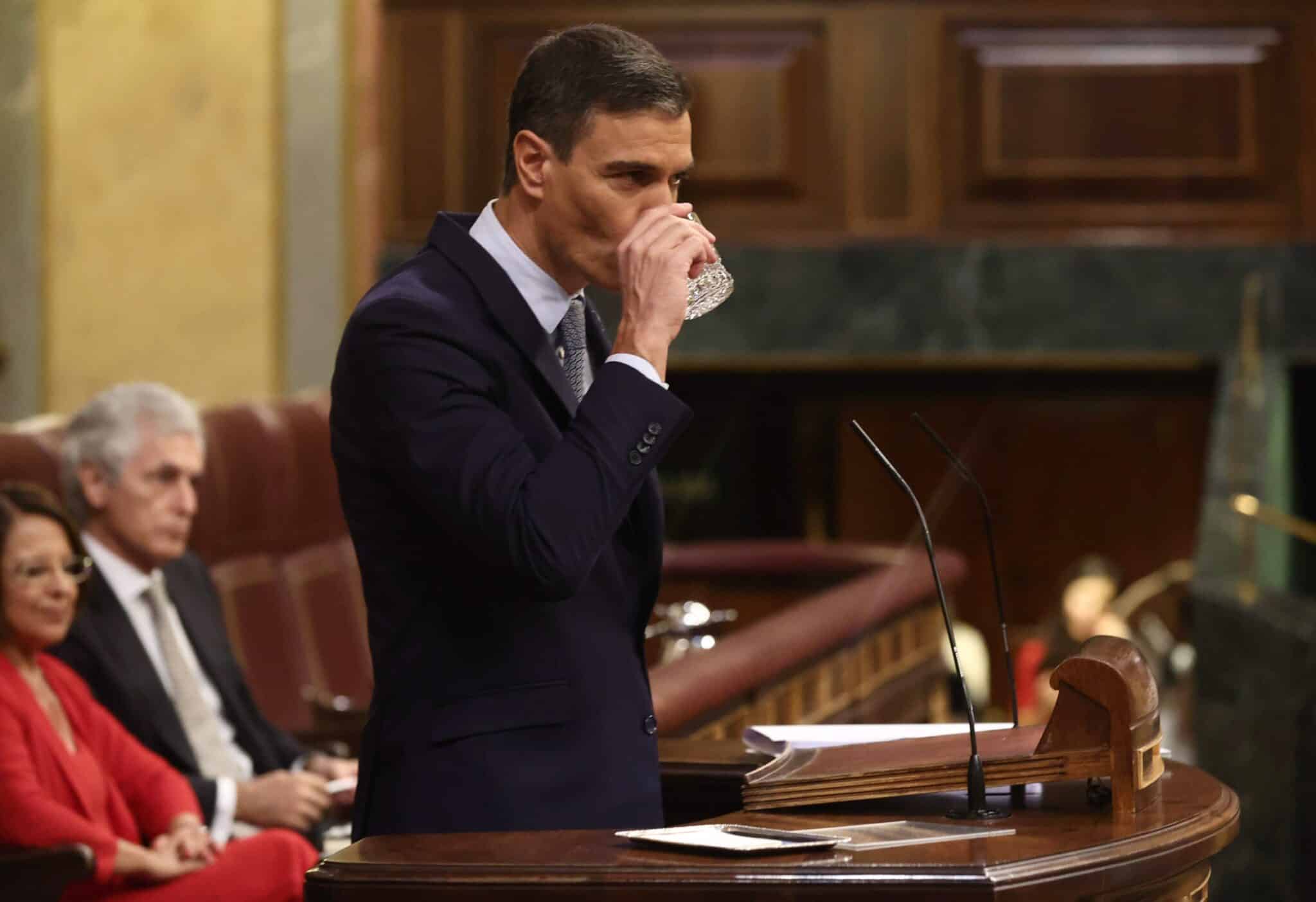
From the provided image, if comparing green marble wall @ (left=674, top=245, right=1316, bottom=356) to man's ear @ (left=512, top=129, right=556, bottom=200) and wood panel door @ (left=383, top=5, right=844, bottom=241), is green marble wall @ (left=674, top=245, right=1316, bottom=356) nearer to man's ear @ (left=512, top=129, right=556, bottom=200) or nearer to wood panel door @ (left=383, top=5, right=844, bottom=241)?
wood panel door @ (left=383, top=5, right=844, bottom=241)

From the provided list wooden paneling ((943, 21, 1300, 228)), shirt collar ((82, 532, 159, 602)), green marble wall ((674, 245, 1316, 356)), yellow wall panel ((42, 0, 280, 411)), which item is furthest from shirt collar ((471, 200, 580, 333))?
wooden paneling ((943, 21, 1300, 228))

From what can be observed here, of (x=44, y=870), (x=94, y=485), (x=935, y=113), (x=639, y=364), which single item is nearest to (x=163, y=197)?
(x=935, y=113)

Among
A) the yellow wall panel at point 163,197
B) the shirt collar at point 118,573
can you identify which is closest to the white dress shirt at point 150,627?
the shirt collar at point 118,573

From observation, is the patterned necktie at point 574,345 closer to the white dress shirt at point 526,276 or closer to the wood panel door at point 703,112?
the white dress shirt at point 526,276

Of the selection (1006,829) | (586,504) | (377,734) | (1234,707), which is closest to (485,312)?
(586,504)

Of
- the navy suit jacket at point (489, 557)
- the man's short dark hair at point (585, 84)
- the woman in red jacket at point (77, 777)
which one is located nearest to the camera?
the navy suit jacket at point (489, 557)

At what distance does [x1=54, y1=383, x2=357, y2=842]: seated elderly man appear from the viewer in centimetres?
314

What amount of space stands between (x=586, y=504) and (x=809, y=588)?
428 centimetres

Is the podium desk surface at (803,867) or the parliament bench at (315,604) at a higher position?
the podium desk surface at (803,867)

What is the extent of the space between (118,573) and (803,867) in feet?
7.15

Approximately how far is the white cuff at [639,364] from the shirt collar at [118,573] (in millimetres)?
1905

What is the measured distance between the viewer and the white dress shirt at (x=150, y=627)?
3240 millimetres

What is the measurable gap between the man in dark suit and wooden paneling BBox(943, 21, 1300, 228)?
16.6ft

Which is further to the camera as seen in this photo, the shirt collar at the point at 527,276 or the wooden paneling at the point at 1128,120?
the wooden paneling at the point at 1128,120
